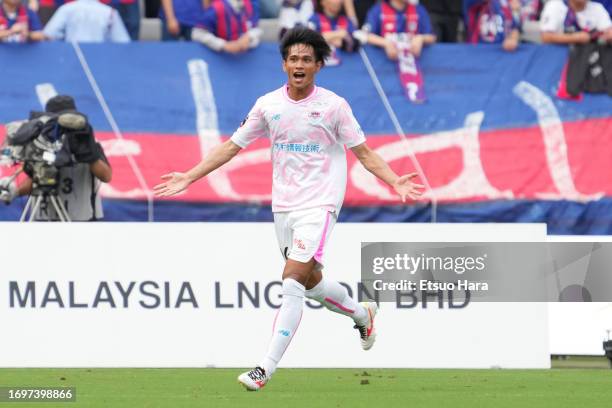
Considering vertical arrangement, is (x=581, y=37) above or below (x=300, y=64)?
below

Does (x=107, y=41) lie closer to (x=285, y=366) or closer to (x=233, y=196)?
(x=233, y=196)

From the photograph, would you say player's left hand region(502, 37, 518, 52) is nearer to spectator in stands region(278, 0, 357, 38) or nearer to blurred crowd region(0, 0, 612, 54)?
blurred crowd region(0, 0, 612, 54)

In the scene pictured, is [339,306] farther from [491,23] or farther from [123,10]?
[123,10]

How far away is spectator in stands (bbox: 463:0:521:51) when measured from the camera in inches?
675

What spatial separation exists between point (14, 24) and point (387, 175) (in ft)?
26.6

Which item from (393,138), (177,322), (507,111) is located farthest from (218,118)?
(177,322)

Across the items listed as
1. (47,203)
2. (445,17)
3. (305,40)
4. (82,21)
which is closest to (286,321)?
(305,40)

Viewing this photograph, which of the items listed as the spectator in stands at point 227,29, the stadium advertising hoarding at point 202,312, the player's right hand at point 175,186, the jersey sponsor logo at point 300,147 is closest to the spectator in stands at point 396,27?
the spectator in stands at point 227,29

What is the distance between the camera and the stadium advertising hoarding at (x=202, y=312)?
11992 mm

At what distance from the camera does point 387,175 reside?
927 cm

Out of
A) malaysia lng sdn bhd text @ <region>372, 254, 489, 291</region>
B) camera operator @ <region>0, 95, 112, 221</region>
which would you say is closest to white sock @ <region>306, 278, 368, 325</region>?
malaysia lng sdn bhd text @ <region>372, 254, 489, 291</region>

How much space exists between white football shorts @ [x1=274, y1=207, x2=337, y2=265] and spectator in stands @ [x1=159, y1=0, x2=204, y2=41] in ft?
25.3

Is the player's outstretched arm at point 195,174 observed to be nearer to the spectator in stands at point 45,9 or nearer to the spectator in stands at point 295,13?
the spectator in stands at point 295,13

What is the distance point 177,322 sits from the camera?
12.0 metres
